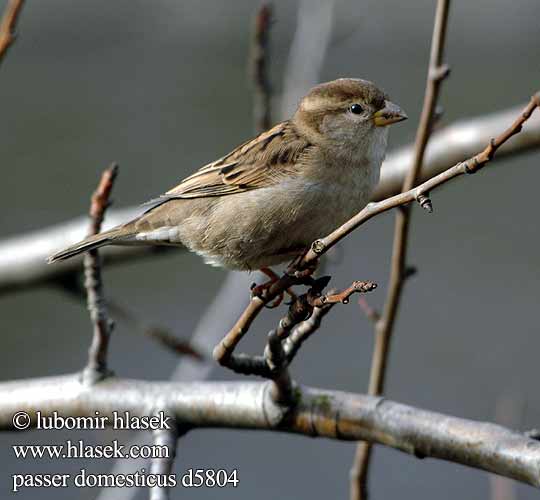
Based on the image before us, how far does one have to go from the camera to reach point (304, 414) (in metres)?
3.03

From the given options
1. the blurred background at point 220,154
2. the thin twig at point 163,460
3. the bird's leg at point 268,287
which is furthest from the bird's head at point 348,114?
the blurred background at point 220,154

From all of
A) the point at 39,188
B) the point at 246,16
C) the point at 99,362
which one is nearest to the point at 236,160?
the point at 99,362

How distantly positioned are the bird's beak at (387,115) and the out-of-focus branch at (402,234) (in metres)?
0.43

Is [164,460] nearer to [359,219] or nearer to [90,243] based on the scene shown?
[90,243]

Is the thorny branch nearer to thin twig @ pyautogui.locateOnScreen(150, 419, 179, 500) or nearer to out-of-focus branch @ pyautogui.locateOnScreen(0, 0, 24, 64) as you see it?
thin twig @ pyautogui.locateOnScreen(150, 419, 179, 500)

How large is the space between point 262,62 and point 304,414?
1.57m

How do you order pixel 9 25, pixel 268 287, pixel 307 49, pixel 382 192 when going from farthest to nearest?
pixel 307 49 → pixel 382 192 → pixel 268 287 → pixel 9 25

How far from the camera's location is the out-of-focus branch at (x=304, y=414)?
276 cm

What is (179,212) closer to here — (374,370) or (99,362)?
(99,362)

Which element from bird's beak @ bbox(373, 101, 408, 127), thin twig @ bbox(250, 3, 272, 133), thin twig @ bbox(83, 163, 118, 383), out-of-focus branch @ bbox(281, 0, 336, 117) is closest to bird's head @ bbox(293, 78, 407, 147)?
bird's beak @ bbox(373, 101, 408, 127)

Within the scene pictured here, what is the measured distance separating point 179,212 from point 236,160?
0.97ft

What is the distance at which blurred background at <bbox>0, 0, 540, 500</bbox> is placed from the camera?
7.04m

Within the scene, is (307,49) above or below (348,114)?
above

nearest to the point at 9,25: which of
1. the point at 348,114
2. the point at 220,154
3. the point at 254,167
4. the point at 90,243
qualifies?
the point at 90,243
